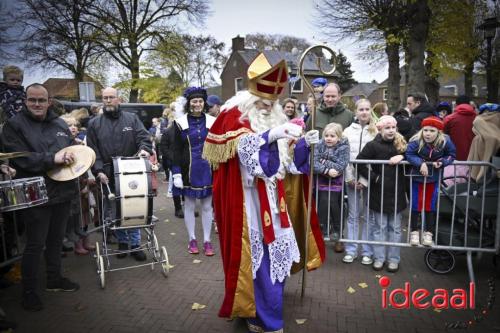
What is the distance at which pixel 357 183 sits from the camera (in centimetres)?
486

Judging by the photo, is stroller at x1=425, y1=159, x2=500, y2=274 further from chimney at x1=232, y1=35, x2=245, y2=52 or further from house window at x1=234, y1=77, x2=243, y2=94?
chimney at x1=232, y1=35, x2=245, y2=52

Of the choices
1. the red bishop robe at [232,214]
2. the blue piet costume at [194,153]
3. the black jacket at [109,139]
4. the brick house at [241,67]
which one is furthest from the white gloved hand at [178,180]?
the brick house at [241,67]

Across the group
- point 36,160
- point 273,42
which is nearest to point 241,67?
point 273,42

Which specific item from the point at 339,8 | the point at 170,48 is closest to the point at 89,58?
the point at 170,48

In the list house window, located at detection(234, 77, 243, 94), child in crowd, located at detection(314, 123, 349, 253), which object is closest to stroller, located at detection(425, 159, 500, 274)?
child in crowd, located at detection(314, 123, 349, 253)

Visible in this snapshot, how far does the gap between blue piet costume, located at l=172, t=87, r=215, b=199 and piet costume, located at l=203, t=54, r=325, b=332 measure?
180 centimetres

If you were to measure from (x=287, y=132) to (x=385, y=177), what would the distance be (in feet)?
7.34

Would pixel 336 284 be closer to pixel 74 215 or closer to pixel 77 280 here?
pixel 77 280

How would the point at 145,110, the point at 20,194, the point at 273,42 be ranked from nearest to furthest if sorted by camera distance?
the point at 20,194
the point at 145,110
the point at 273,42

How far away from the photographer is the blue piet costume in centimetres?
520

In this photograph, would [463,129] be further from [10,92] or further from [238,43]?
[238,43]

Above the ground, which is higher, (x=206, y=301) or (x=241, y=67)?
(x=241, y=67)

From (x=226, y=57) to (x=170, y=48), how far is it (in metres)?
22.8

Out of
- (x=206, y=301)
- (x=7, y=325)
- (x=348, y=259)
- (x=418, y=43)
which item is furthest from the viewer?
(x=418, y=43)
